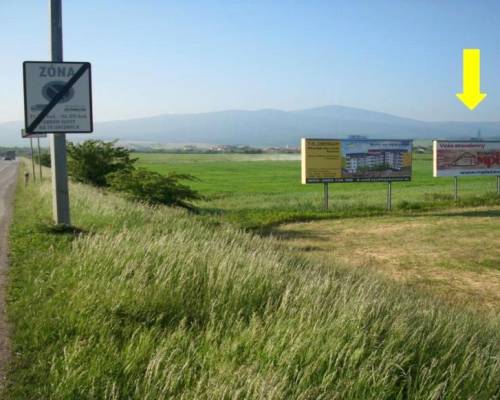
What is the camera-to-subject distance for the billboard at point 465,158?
2234cm

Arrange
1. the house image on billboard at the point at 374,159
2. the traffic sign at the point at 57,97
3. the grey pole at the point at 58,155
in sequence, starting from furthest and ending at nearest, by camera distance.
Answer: the house image on billboard at the point at 374,159 < the grey pole at the point at 58,155 < the traffic sign at the point at 57,97

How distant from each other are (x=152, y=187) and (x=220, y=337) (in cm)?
1485

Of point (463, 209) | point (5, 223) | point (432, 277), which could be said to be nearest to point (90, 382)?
point (432, 277)

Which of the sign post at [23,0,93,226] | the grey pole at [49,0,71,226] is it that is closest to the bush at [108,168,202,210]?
the grey pole at [49,0,71,226]

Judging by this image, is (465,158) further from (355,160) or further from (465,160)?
(355,160)

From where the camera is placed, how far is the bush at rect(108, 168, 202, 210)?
18906mm

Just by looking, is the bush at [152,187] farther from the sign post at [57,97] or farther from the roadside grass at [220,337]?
the roadside grass at [220,337]

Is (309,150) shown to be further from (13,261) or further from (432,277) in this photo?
(13,261)

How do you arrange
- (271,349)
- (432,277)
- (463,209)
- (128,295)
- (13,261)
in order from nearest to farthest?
(271,349), (128,295), (13,261), (432,277), (463,209)

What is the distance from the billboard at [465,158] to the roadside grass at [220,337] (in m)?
16.9

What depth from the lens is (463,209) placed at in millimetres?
22047

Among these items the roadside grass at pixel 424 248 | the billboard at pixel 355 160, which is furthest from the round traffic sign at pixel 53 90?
the billboard at pixel 355 160

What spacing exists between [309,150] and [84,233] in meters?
12.3

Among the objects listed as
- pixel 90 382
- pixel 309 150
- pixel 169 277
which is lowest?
pixel 90 382
